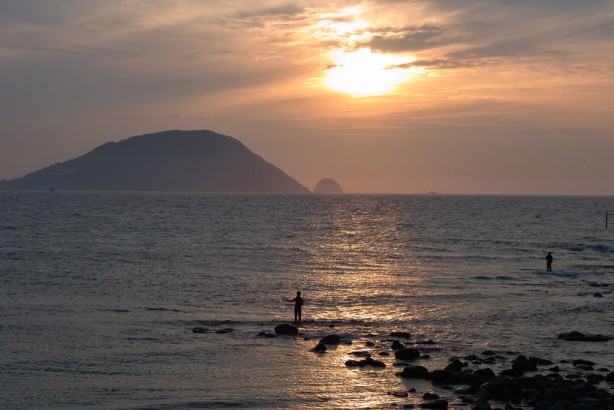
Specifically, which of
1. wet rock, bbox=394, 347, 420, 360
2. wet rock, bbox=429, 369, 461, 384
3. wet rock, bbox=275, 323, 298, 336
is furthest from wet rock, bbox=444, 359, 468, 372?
wet rock, bbox=275, 323, 298, 336

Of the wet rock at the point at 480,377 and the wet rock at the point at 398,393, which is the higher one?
the wet rock at the point at 480,377

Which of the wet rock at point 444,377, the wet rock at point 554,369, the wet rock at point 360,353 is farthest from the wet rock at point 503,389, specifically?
the wet rock at point 360,353

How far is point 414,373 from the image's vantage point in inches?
1081

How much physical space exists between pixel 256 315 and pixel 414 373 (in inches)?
539

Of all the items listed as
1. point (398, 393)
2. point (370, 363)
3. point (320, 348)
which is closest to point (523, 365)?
point (370, 363)

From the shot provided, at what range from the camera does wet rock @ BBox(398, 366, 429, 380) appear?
89.9 ft

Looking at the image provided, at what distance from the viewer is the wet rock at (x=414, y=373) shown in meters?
Answer: 27.4

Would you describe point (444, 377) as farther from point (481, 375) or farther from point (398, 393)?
point (398, 393)

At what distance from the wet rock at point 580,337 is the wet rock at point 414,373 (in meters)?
10.2

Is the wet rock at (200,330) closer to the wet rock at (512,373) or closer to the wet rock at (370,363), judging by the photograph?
the wet rock at (370,363)

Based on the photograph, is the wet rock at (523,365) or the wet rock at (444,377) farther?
the wet rock at (523,365)

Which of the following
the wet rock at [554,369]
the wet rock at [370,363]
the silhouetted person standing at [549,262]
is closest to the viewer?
the wet rock at [554,369]

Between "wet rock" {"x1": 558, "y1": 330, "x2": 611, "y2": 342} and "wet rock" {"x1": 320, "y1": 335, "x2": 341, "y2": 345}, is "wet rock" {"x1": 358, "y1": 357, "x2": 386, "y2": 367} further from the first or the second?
"wet rock" {"x1": 558, "y1": 330, "x2": 611, "y2": 342}

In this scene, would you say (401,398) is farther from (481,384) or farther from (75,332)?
(75,332)
